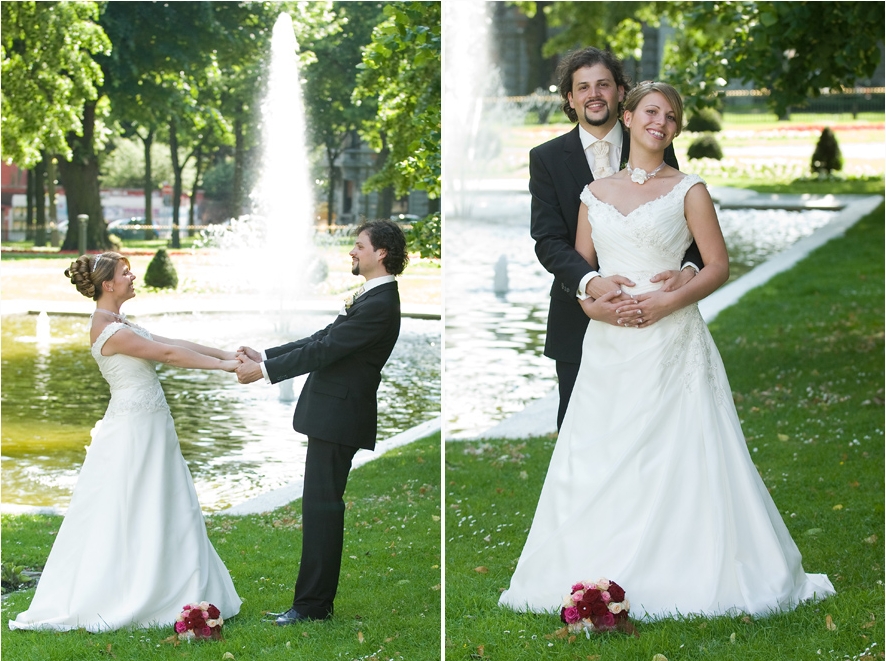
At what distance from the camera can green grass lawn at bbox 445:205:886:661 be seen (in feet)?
14.0

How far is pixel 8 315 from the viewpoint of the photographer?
5.77 m

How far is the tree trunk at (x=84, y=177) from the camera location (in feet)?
18.6

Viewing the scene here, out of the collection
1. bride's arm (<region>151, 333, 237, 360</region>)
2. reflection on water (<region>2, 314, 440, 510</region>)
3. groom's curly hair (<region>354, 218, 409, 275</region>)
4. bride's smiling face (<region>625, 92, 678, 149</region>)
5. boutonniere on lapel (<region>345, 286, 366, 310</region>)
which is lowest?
reflection on water (<region>2, 314, 440, 510</region>)

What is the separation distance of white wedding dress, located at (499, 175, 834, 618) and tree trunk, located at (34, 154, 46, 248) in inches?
102

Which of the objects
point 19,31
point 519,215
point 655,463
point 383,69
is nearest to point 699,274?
point 655,463

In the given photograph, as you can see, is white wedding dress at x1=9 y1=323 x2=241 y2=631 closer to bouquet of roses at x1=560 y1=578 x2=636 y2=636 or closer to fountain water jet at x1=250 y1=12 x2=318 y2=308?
fountain water jet at x1=250 y1=12 x2=318 y2=308

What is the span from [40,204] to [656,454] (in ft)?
10.7

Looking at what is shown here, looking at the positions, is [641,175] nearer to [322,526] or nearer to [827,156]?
[322,526]

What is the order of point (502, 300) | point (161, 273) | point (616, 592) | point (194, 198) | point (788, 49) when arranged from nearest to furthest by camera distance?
point (616, 592), point (161, 273), point (194, 198), point (788, 49), point (502, 300)

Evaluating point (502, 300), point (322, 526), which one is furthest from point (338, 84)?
point (502, 300)

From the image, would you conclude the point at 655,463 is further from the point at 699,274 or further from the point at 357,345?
the point at 357,345

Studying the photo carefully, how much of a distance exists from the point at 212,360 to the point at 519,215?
18429mm

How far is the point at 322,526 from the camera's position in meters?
4.46

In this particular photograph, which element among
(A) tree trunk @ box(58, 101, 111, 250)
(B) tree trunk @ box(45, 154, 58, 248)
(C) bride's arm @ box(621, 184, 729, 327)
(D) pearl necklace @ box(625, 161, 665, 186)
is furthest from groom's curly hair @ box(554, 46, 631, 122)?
(B) tree trunk @ box(45, 154, 58, 248)
